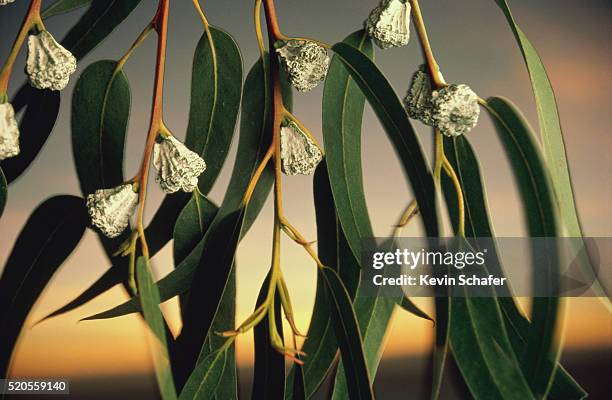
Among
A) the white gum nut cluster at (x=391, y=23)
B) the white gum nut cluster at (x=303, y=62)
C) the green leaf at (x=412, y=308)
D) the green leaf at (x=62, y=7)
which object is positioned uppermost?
the green leaf at (x=62, y=7)

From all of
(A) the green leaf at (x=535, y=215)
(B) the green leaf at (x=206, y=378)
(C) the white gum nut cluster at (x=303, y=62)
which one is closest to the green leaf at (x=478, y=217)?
(A) the green leaf at (x=535, y=215)

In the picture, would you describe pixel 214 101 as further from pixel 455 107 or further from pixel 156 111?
pixel 455 107

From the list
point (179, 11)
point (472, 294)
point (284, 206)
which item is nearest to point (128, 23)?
point (179, 11)

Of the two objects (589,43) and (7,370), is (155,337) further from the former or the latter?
(589,43)

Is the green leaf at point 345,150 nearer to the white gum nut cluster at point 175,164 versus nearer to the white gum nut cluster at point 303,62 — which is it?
the white gum nut cluster at point 303,62

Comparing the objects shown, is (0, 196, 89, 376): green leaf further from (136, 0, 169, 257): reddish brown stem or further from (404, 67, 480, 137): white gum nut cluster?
(404, 67, 480, 137): white gum nut cluster

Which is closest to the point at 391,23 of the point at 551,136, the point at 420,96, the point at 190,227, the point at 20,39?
the point at 420,96
